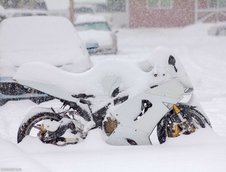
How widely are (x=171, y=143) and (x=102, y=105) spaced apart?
882 millimetres

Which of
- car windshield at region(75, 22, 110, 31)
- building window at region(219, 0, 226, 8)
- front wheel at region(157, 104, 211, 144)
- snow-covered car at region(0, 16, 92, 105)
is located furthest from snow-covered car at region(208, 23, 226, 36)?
front wheel at region(157, 104, 211, 144)

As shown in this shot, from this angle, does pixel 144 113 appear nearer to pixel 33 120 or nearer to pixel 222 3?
pixel 33 120

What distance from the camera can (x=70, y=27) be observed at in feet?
35.7

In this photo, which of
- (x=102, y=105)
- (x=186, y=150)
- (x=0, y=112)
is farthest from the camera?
(x=0, y=112)

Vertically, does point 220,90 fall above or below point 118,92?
below

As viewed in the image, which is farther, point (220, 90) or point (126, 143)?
point (220, 90)

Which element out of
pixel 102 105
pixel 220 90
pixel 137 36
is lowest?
pixel 137 36

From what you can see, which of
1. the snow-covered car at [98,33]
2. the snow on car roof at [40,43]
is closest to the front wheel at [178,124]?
the snow on car roof at [40,43]

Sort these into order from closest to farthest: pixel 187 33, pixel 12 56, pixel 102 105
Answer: pixel 102 105
pixel 12 56
pixel 187 33

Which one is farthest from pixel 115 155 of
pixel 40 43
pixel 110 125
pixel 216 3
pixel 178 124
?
pixel 216 3

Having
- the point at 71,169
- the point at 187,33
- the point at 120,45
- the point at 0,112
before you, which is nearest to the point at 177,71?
the point at 71,169

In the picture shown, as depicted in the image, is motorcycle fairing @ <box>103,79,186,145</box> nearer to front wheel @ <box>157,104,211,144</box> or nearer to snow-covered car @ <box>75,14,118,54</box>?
front wheel @ <box>157,104,211,144</box>

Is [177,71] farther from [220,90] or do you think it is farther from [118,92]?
[220,90]

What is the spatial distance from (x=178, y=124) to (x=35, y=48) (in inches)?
187
